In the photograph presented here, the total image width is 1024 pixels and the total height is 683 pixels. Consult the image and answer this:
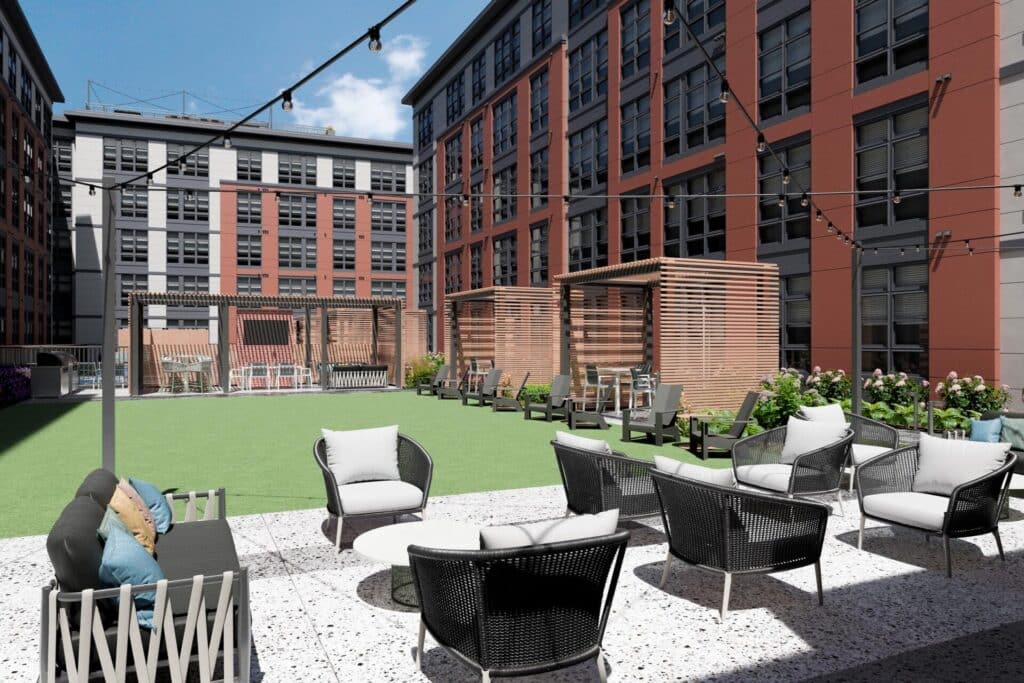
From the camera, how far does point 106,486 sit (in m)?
4.67

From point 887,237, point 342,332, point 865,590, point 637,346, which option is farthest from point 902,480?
point 342,332

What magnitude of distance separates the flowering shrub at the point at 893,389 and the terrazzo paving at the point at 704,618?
893 centimetres

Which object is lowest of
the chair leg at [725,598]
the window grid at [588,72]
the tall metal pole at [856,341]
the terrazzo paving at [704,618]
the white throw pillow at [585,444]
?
the terrazzo paving at [704,618]

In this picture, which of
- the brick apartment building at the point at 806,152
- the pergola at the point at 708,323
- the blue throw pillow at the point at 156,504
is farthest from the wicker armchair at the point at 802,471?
the pergola at the point at 708,323

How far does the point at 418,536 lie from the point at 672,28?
70.3 feet

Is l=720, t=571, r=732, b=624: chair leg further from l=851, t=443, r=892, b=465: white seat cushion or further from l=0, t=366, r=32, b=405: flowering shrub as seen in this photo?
l=0, t=366, r=32, b=405: flowering shrub

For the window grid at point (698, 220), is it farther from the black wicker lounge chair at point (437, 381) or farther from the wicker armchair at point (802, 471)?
the wicker armchair at point (802, 471)

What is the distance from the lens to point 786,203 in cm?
1795

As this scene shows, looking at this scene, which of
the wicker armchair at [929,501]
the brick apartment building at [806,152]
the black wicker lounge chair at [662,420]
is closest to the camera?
the wicker armchair at [929,501]

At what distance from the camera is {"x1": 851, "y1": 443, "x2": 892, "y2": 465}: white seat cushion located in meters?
7.94

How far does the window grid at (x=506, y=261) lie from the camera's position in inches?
1304

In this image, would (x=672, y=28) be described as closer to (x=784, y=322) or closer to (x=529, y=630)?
(x=784, y=322)

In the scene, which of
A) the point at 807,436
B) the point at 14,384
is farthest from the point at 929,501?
the point at 14,384

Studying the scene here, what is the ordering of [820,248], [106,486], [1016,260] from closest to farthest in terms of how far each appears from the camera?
[106,486], [1016,260], [820,248]
